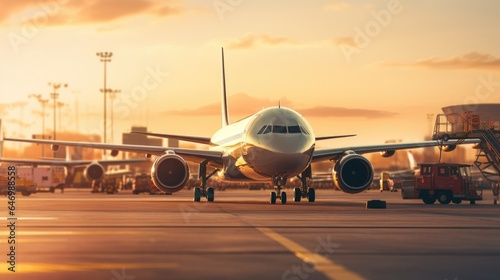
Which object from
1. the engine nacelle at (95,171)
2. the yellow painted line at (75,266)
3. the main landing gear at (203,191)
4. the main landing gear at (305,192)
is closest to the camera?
the yellow painted line at (75,266)

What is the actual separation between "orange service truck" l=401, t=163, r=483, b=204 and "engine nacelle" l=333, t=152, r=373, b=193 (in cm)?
497

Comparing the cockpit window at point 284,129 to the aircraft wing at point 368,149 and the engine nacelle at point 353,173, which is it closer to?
the engine nacelle at point 353,173

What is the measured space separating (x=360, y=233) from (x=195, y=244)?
527 cm

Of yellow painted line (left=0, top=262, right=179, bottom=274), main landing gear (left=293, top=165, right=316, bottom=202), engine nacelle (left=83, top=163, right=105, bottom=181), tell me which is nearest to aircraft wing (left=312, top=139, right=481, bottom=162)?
main landing gear (left=293, top=165, right=316, bottom=202)

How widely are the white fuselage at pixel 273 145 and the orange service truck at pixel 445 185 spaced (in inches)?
335

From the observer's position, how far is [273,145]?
40688 mm

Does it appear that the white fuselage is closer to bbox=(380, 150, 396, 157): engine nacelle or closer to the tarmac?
bbox=(380, 150, 396, 157): engine nacelle

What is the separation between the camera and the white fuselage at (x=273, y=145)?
4050 centimetres

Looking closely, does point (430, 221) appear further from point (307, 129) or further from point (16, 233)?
point (307, 129)

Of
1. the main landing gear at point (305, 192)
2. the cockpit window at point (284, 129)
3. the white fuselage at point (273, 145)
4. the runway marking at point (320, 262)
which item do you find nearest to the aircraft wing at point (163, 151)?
the white fuselage at point (273, 145)

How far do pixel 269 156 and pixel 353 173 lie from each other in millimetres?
5387

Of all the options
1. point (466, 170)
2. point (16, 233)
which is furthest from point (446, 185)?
point (16, 233)

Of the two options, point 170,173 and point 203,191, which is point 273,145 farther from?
point 203,191

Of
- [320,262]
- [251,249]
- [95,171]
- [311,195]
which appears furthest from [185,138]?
[95,171]
